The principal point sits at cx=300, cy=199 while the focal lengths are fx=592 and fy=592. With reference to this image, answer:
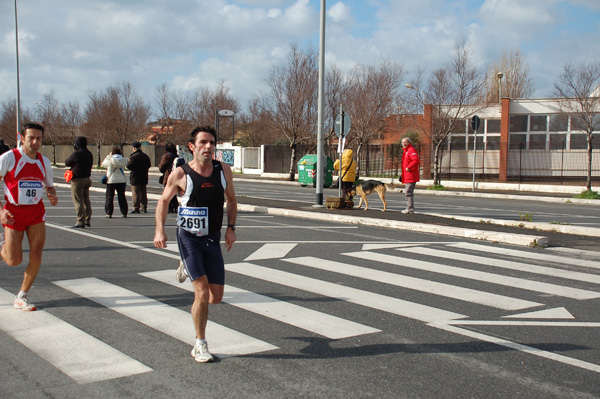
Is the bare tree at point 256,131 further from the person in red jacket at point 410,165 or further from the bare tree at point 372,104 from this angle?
the person in red jacket at point 410,165

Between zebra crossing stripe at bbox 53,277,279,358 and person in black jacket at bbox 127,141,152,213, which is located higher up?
person in black jacket at bbox 127,141,152,213

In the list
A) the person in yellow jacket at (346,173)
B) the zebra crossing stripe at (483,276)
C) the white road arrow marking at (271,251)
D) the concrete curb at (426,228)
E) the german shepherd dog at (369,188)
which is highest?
the person in yellow jacket at (346,173)

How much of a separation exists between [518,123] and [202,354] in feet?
109

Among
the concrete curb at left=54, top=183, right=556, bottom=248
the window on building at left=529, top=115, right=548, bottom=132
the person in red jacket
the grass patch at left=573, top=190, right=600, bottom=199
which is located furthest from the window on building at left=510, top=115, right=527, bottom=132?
the concrete curb at left=54, top=183, right=556, bottom=248

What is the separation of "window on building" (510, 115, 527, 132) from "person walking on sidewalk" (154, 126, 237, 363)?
32.7 metres

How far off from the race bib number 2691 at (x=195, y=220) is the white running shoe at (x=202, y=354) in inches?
34.2

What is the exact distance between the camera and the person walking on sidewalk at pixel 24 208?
597 cm

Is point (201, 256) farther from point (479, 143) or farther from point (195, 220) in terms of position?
point (479, 143)

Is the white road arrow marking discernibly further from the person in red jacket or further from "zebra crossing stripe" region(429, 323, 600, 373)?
the person in red jacket

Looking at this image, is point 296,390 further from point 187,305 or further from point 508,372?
point 187,305

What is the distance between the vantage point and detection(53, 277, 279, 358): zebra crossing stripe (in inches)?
193

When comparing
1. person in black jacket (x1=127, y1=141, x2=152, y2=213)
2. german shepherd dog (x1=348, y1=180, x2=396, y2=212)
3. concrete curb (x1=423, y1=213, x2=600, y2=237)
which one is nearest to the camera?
concrete curb (x1=423, y1=213, x2=600, y2=237)

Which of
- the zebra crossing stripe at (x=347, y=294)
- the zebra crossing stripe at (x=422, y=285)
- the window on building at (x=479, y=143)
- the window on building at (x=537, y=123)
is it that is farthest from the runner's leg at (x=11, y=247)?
the window on building at (x=537, y=123)

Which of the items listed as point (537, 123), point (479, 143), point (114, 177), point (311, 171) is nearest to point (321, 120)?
point (114, 177)
